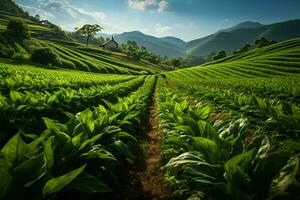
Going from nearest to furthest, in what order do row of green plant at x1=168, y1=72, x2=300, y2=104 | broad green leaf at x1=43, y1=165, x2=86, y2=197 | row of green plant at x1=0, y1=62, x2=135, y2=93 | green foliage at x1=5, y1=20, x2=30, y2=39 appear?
broad green leaf at x1=43, y1=165, x2=86, y2=197 → row of green plant at x1=0, y1=62, x2=135, y2=93 → row of green plant at x1=168, y1=72, x2=300, y2=104 → green foliage at x1=5, y1=20, x2=30, y2=39

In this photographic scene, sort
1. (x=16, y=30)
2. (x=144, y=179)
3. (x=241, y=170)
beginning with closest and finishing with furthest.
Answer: (x=241, y=170)
(x=144, y=179)
(x=16, y=30)

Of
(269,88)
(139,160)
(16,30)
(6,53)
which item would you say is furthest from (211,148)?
(16,30)

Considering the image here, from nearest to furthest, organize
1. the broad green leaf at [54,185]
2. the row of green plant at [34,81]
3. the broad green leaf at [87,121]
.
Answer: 1. the broad green leaf at [54,185]
2. the broad green leaf at [87,121]
3. the row of green plant at [34,81]

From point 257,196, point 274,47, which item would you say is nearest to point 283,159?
point 257,196

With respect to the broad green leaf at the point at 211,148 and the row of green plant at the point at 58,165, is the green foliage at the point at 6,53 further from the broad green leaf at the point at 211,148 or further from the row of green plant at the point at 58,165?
the broad green leaf at the point at 211,148

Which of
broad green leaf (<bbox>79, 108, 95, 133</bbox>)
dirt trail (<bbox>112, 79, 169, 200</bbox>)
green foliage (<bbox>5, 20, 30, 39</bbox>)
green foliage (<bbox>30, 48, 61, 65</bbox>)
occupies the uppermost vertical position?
green foliage (<bbox>5, 20, 30, 39</bbox>)

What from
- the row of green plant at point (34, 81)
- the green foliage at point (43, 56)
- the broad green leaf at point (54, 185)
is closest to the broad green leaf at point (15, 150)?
the broad green leaf at point (54, 185)

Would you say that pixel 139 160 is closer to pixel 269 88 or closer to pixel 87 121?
pixel 87 121

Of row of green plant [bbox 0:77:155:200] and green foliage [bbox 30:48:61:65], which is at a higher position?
row of green plant [bbox 0:77:155:200]

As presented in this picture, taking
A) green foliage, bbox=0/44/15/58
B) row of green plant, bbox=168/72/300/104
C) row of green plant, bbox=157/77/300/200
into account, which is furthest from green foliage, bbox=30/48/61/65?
row of green plant, bbox=157/77/300/200

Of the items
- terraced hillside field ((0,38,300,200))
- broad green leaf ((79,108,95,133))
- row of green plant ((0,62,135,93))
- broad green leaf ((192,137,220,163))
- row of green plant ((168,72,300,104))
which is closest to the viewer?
terraced hillside field ((0,38,300,200))

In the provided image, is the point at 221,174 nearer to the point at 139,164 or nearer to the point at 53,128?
the point at 53,128

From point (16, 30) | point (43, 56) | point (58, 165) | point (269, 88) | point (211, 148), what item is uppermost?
point (16, 30)

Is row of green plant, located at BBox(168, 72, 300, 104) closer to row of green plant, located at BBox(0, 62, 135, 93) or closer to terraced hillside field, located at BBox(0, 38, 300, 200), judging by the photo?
terraced hillside field, located at BBox(0, 38, 300, 200)
